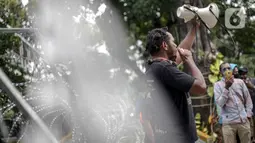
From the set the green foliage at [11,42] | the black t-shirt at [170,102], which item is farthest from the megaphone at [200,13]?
the green foliage at [11,42]

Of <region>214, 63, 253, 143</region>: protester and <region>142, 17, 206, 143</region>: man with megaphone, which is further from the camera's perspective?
<region>214, 63, 253, 143</region>: protester

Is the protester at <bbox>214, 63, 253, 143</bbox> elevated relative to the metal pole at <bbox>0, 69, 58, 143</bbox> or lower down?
lower down

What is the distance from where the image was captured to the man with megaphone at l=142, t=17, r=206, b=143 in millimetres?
3477

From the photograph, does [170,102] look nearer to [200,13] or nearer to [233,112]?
[200,13]

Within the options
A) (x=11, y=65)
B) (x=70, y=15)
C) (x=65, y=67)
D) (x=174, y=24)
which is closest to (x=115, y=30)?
(x=174, y=24)

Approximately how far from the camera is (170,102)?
3533 mm

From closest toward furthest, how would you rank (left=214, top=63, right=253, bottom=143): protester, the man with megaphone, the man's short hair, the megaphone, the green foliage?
the man with megaphone
the man's short hair
the megaphone
(left=214, top=63, right=253, bottom=143): protester
the green foliage

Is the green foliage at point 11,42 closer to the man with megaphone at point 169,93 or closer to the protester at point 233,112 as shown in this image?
the protester at point 233,112

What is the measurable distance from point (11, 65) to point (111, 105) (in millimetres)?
2401

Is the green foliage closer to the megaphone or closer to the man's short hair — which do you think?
the megaphone

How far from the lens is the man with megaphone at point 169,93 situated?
11.4 feet

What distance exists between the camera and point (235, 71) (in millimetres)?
6902

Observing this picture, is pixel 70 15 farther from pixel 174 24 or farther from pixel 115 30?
pixel 174 24

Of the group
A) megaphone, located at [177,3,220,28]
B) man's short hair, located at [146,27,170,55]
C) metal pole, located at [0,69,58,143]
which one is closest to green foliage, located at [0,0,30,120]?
megaphone, located at [177,3,220,28]
